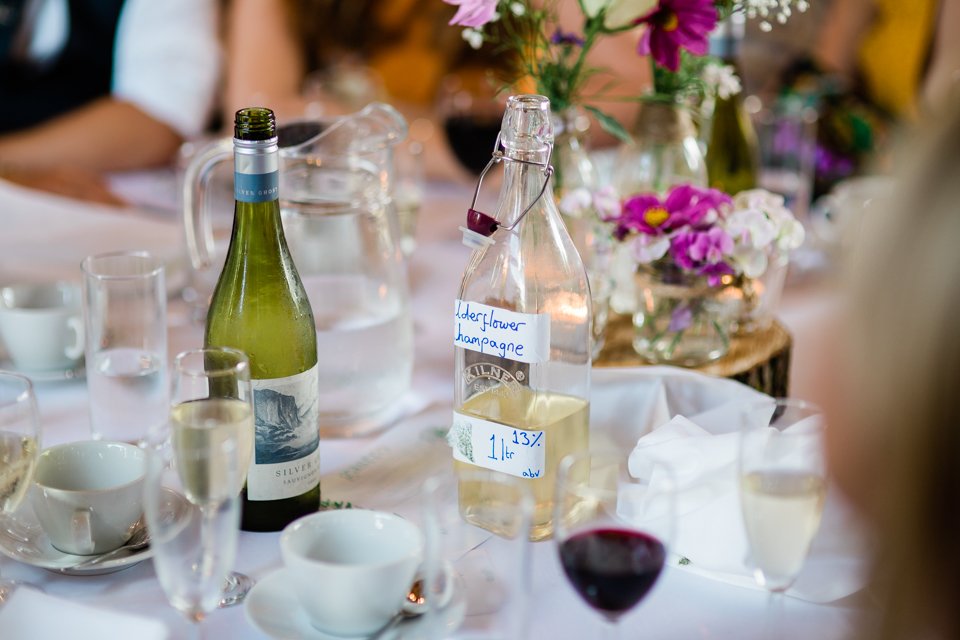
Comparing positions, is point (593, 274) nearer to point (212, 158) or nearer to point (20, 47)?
point (212, 158)

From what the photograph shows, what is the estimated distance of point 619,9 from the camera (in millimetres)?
1001

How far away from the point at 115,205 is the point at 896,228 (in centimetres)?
139

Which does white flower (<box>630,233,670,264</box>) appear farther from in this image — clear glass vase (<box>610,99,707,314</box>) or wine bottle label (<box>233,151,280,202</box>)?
wine bottle label (<box>233,151,280,202</box>)

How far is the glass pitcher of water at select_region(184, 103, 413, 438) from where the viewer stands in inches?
39.9

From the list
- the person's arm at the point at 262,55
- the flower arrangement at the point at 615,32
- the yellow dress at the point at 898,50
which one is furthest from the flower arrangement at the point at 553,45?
the yellow dress at the point at 898,50

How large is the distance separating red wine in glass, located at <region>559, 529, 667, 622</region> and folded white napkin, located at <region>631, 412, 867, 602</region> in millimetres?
129

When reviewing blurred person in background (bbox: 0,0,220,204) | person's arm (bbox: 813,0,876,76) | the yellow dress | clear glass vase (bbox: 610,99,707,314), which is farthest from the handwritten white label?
person's arm (bbox: 813,0,876,76)

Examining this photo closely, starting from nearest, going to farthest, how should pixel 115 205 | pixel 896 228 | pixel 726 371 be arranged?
pixel 896 228 < pixel 726 371 < pixel 115 205

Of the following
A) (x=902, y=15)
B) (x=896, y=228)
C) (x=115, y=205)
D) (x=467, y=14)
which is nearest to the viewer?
(x=896, y=228)

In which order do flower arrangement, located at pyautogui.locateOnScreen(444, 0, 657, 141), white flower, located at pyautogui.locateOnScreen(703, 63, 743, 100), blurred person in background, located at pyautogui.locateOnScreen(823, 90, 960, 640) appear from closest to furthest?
blurred person in background, located at pyautogui.locateOnScreen(823, 90, 960, 640)
flower arrangement, located at pyautogui.locateOnScreen(444, 0, 657, 141)
white flower, located at pyautogui.locateOnScreen(703, 63, 743, 100)

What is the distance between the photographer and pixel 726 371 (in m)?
1.04

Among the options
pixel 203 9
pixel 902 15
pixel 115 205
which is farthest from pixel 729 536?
pixel 902 15

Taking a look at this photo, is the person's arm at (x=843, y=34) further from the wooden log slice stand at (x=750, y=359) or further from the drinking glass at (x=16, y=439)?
the drinking glass at (x=16, y=439)

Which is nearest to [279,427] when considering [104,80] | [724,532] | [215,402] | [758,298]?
[215,402]
